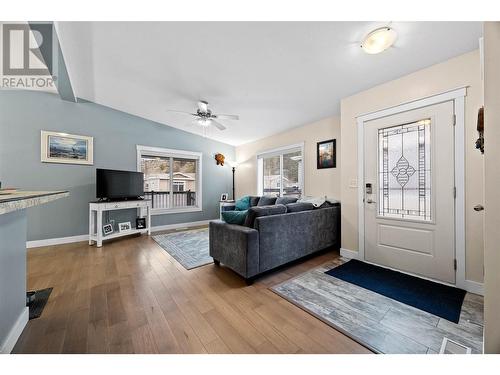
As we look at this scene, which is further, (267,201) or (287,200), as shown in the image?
(267,201)

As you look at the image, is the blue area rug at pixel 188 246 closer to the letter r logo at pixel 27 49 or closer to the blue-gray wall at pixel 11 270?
the blue-gray wall at pixel 11 270

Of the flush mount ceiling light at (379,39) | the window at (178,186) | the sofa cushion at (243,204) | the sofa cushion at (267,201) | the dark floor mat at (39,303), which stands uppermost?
the flush mount ceiling light at (379,39)

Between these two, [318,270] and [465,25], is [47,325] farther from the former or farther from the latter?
[465,25]

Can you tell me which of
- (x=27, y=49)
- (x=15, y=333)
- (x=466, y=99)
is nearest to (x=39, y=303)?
(x=15, y=333)

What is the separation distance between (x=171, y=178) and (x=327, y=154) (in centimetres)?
384

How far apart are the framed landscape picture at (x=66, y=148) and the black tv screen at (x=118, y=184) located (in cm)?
56

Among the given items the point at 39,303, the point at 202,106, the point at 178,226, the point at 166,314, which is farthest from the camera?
the point at 178,226

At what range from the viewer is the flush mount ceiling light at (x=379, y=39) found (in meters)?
1.62

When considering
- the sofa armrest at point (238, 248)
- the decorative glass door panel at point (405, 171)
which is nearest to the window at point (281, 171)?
the decorative glass door panel at point (405, 171)

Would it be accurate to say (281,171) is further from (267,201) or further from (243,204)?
(243,204)

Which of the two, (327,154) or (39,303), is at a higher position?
(327,154)

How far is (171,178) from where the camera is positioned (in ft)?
16.4
